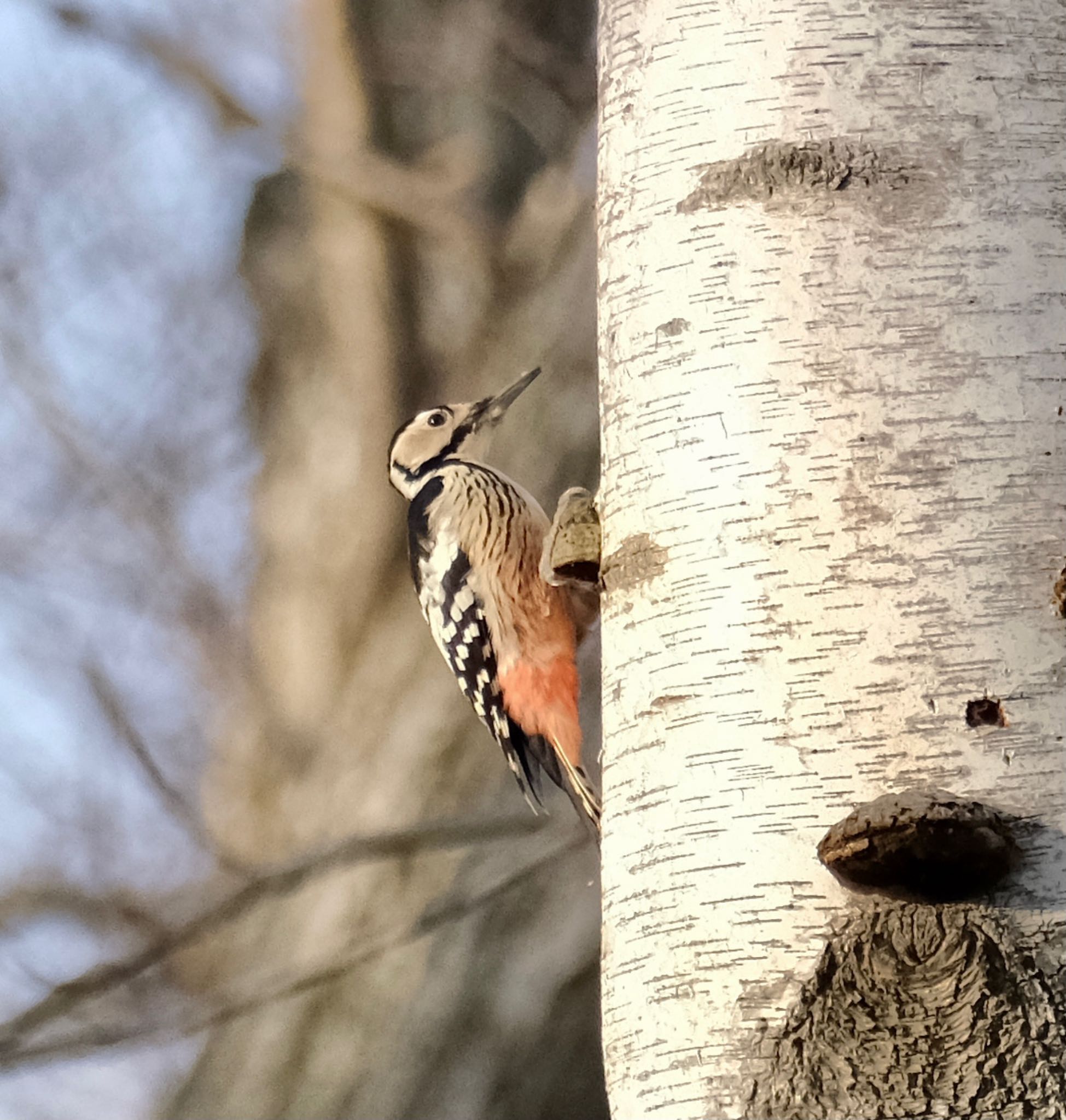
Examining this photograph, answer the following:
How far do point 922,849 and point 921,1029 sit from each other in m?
0.13

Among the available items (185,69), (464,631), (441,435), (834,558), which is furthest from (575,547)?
(185,69)

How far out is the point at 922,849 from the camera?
1129 millimetres

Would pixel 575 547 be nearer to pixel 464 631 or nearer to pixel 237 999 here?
pixel 464 631

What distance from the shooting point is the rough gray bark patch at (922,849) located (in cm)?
113

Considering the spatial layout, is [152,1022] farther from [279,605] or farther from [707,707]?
[707,707]

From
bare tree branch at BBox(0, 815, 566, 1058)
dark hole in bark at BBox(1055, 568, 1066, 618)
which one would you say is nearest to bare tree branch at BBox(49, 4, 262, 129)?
bare tree branch at BBox(0, 815, 566, 1058)

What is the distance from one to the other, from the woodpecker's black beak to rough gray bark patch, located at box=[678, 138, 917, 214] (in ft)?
7.00

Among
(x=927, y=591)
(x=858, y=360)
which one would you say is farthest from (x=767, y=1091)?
(x=858, y=360)

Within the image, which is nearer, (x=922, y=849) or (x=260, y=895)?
(x=922, y=849)

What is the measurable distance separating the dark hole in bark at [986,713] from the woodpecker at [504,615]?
5.62ft

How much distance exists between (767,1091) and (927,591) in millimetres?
397

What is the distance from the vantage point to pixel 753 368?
1359mm

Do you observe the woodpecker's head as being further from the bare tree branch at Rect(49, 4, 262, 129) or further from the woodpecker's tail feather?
the bare tree branch at Rect(49, 4, 262, 129)

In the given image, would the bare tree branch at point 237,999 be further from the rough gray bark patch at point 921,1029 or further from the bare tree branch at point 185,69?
the rough gray bark patch at point 921,1029
